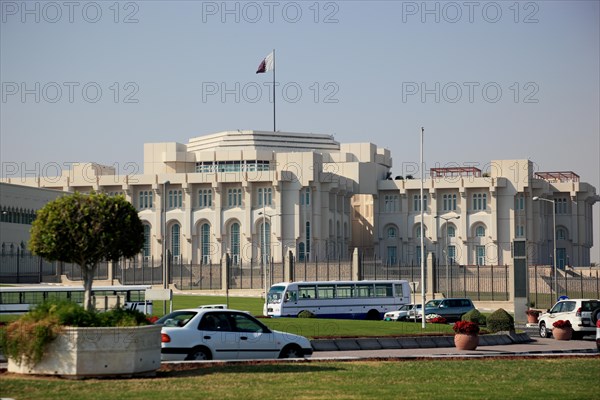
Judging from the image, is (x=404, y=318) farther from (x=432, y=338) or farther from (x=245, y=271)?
(x=245, y=271)

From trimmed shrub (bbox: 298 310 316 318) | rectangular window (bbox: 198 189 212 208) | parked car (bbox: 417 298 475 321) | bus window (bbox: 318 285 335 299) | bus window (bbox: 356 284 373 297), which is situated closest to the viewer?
trimmed shrub (bbox: 298 310 316 318)

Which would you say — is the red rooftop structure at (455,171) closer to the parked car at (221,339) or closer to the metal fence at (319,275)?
the metal fence at (319,275)

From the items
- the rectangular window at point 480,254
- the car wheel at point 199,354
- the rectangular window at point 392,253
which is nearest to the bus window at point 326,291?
the car wheel at point 199,354

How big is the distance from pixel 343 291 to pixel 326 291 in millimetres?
921

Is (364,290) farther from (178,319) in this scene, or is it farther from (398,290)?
(178,319)

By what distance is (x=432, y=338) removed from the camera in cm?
3334

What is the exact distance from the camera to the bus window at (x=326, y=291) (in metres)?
53.2


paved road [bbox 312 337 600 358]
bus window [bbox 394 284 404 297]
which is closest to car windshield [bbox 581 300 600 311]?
paved road [bbox 312 337 600 358]

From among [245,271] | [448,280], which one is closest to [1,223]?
[245,271]

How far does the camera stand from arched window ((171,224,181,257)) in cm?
10531

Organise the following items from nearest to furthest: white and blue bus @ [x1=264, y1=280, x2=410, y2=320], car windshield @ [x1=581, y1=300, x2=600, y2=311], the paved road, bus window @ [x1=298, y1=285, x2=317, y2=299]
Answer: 1. the paved road
2. car windshield @ [x1=581, y1=300, x2=600, y2=311]
3. white and blue bus @ [x1=264, y1=280, x2=410, y2=320]
4. bus window @ [x1=298, y1=285, x2=317, y2=299]

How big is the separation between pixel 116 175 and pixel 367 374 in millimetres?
86716

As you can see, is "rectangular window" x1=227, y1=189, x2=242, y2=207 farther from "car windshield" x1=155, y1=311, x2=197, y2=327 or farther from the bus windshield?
"car windshield" x1=155, y1=311, x2=197, y2=327

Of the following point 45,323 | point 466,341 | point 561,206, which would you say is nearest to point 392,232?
point 561,206
